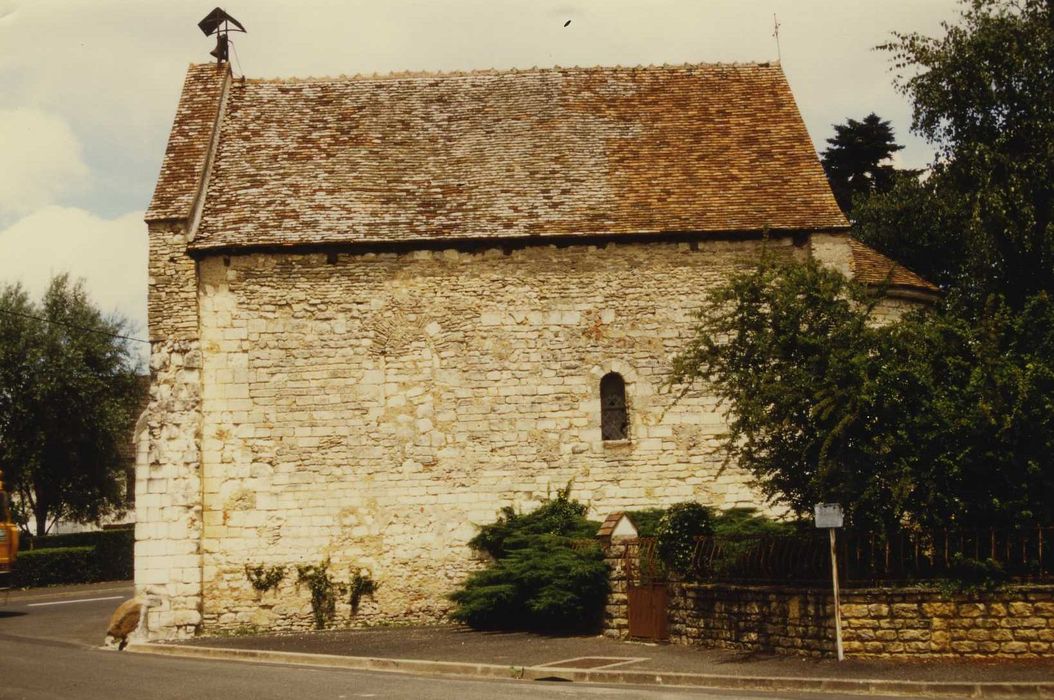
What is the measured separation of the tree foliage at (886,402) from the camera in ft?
42.5

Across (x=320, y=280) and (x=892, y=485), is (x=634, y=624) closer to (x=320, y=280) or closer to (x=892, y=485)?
(x=892, y=485)

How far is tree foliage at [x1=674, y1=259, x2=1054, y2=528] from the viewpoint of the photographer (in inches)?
510

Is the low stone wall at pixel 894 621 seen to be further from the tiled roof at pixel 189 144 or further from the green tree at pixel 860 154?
the green tree at pixel 860 154

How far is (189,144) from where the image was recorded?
70.0 feet

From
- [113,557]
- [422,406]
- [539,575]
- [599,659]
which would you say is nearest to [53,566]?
[113,557]

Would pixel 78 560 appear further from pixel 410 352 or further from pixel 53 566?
pixel 410 352

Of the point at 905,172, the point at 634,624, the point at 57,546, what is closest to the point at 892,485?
the point at 634,624

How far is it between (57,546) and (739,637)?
2816 centimetres

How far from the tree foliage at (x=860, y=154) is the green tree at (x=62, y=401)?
86.0 feet

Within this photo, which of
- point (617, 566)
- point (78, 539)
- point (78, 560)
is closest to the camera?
point (617, 566)

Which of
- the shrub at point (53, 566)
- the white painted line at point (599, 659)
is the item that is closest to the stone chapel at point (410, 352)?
the white painted line at point (599, 659)

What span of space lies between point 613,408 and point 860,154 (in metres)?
23.4

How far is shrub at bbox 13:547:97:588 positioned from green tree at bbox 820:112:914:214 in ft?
87.3

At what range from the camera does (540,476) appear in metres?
19.5
